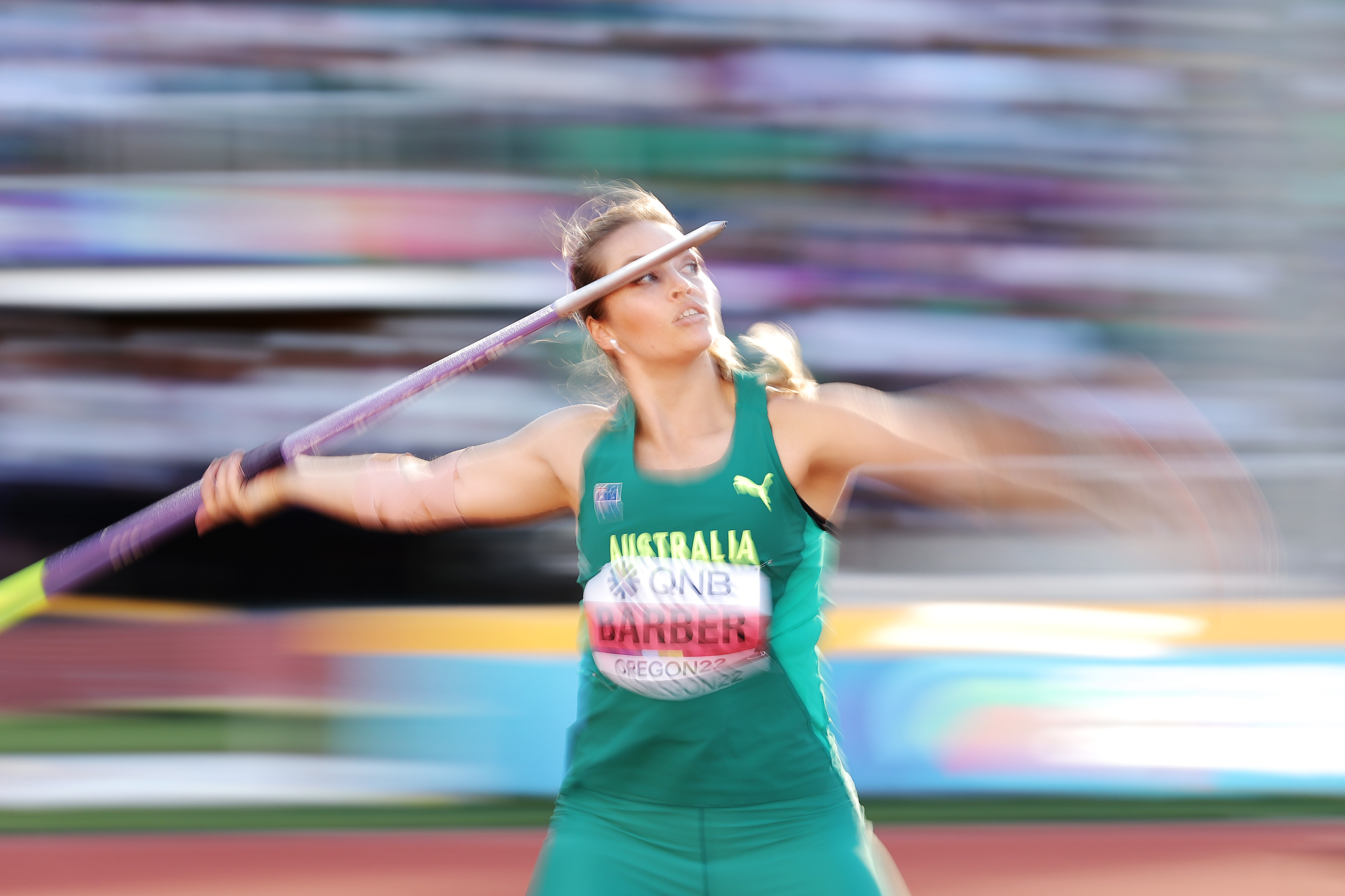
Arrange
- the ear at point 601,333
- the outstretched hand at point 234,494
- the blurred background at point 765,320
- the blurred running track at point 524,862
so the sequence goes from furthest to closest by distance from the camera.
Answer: the blurred background at point 765,320 < the blurred running track at point 524,862 < the outstretched hand at point 234,494 < the ear at point 601,333

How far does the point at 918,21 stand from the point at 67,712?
341cm

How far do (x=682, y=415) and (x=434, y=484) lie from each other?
1.72 feet

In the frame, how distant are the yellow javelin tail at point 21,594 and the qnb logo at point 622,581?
43.4 inches

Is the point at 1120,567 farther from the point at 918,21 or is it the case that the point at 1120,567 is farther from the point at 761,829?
the point at 761,829

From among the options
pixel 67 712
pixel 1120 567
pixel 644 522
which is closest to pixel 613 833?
pixel 644 522

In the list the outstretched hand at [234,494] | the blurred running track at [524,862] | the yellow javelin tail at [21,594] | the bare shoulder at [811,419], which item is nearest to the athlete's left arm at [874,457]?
the bare shoulder at [811,419]

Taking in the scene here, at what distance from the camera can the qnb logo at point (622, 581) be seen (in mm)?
1799

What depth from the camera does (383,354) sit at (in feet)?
11.2

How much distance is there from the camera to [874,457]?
178 cm

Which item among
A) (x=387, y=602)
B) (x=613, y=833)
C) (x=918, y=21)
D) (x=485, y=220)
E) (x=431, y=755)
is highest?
(x=918, y=21)

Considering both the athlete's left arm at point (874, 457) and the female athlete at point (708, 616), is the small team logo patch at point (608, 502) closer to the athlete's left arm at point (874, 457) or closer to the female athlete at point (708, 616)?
the female athlete at point (708, 616)

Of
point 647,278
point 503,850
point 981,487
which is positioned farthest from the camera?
point 503,850

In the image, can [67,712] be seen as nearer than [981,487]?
No

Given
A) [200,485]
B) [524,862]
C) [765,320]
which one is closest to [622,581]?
[200,485]
